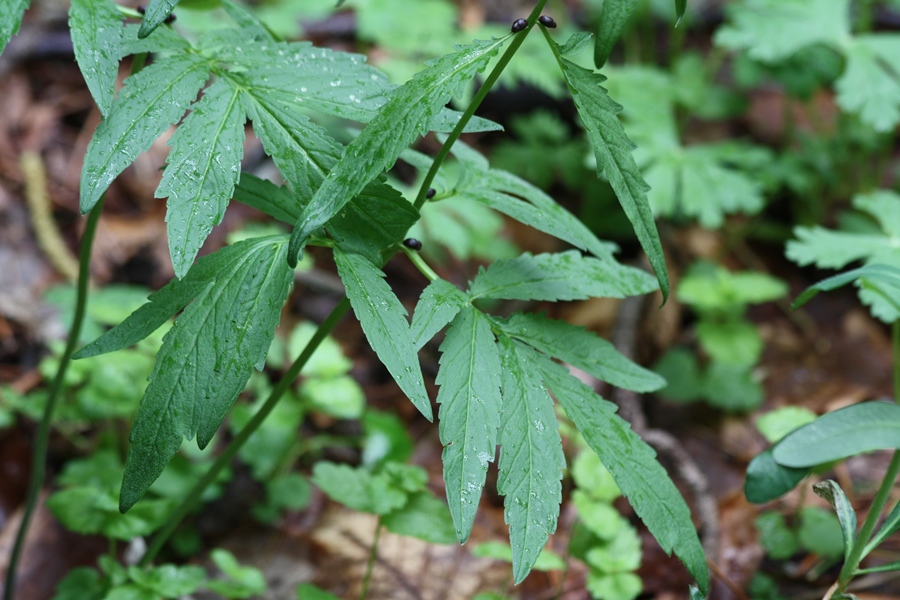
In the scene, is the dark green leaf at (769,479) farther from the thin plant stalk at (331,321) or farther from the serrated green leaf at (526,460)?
Answer: the thin plant stalk at (331,321)

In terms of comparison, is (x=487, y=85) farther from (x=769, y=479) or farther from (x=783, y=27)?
(x=783, y=27)

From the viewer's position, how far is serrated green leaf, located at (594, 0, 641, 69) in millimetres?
986

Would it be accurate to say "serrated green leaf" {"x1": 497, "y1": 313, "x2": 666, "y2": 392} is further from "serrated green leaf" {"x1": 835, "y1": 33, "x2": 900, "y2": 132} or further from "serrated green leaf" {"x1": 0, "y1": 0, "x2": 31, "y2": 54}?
"serrated green leaf" {"x1": 835, "y1": 33, "x2": 900, "y2": 132}

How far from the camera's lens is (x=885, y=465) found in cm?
255

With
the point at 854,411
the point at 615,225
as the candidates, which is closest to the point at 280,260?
the point at 854,411

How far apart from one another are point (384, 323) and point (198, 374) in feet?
0.89

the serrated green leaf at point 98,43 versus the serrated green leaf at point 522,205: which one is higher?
the serrated green leaf at point 98,43

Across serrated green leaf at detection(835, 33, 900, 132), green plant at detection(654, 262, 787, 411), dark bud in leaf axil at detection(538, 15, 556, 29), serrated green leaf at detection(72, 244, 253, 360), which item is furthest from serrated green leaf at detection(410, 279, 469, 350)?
serrated green leaf at detection(835, 33, 900, 132)

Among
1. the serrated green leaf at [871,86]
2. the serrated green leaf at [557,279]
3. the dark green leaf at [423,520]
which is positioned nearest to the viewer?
the serrated green leaf at [557,279]

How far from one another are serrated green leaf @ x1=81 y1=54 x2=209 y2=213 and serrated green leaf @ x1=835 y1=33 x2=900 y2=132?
2716 millimetres

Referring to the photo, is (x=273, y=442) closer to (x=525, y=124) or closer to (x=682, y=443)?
(x=682, y=443)

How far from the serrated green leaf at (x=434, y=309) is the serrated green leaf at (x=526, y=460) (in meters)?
0.10

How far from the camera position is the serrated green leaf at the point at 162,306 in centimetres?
114

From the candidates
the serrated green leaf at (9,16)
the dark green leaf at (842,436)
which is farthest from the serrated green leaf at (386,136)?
the dark green leaf at (842,436)
